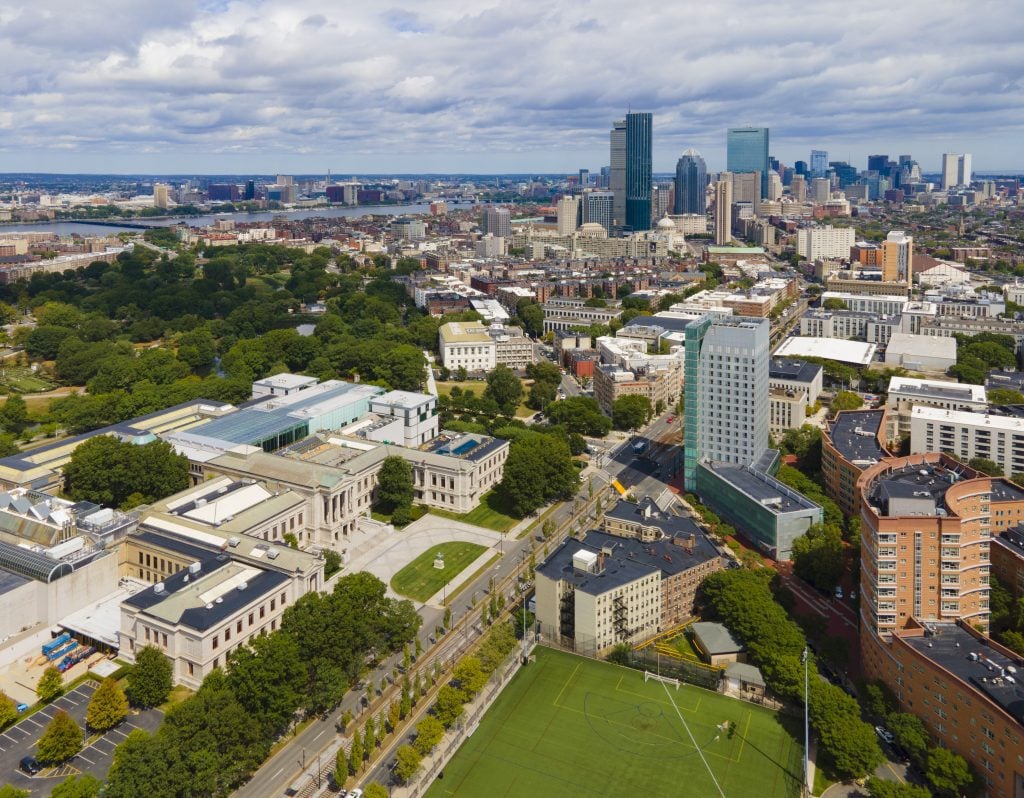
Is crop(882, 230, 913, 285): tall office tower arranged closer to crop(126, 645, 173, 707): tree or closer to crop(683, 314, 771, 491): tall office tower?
crop(683, 314, 771, 491): tall office tower

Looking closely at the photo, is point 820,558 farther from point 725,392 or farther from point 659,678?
point 725,392

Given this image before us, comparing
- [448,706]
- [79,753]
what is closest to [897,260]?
[448,706]

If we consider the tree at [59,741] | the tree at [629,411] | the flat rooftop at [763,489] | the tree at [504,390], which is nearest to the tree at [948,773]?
the flat rooftop at [763,489]

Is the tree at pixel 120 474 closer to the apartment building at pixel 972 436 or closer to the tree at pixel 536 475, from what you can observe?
the tree at pixel 536 475

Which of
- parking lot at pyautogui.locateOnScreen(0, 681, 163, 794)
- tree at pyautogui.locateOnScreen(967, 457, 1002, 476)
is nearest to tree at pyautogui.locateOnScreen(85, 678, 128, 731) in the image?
parking lot at pyautogui.locateOnScreen(0, 681, 163, 794)

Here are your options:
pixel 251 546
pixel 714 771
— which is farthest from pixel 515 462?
pixel 714 771
